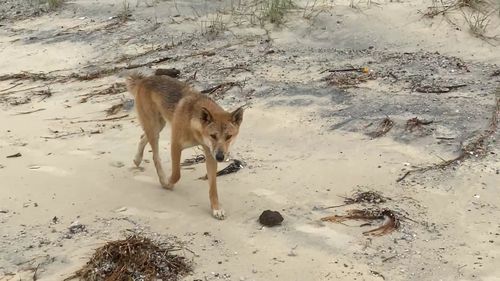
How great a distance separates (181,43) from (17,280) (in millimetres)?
5982

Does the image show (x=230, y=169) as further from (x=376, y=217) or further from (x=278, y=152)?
(x=376, y=217)

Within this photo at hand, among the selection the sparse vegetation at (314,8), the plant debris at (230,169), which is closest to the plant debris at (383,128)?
the plant debris at (230,169)

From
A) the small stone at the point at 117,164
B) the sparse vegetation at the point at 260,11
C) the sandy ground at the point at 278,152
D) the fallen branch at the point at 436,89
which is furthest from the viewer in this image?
the sparse vegetation at the point at 260,11

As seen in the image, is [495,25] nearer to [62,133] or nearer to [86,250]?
[62,133]

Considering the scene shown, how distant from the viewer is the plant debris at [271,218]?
5.12 m

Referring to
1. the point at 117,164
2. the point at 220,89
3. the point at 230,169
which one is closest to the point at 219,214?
the point at 230,169

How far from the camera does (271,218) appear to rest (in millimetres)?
5129

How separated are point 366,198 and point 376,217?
0.35m

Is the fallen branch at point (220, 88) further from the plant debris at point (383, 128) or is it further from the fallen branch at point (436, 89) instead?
the fallen branch at point (436, 89)

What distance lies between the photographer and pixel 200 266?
465 centimetres

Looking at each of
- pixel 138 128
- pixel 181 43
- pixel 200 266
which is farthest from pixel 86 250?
pixel 181 43

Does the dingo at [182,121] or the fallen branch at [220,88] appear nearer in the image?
the dingo at [182,121]

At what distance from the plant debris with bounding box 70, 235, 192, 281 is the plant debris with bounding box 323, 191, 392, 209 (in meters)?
1.48

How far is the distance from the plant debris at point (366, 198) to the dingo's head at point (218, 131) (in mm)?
1006
